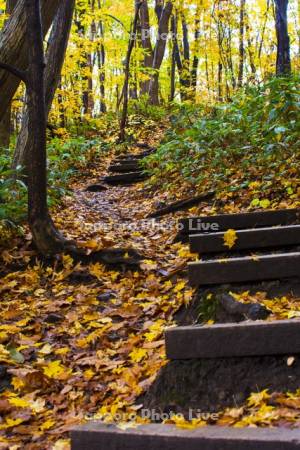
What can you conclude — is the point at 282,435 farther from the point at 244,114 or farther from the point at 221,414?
the point at 244,114

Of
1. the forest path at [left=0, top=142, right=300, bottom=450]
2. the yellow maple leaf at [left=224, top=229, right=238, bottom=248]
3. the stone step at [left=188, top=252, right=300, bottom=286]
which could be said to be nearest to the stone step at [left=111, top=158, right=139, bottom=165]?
the forest path at [left=0, top=142, right=300, bottom=450]

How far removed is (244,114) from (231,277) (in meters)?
5.89

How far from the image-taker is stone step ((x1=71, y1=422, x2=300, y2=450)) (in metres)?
1.86

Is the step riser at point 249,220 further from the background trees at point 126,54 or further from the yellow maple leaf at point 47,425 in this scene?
the yellow maple leaf at point 47,425

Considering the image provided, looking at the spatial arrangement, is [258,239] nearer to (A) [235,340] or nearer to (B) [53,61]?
(A) [235,340]

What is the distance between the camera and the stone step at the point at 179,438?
6.11 feet

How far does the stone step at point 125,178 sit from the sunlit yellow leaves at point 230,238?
744 centimetres

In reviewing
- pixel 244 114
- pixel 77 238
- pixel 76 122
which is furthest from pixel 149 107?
pixel 77 238

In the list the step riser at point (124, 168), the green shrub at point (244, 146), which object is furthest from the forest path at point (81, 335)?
the step riser at point (124, 168)

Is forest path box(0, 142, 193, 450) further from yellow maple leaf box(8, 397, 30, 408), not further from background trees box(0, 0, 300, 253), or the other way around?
background trees box(0, 0, 300, 253)

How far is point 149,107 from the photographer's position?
770 inches

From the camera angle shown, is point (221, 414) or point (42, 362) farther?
point (42, 362)

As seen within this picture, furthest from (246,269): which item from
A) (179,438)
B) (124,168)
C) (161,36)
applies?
(161,36)

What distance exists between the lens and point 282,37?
9.26 metres
